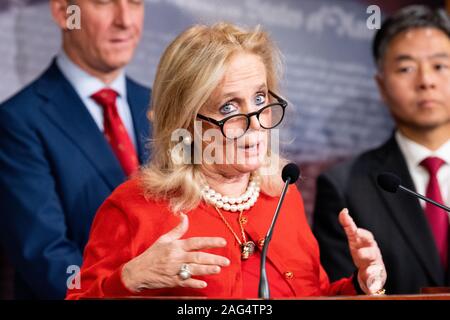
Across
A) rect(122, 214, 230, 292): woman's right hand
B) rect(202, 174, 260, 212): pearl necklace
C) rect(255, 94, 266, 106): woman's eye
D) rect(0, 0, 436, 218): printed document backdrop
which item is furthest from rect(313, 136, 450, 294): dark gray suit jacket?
rect(122, 214, 230, 292): woman's right hand

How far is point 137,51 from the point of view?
351cm

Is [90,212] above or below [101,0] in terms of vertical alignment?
below

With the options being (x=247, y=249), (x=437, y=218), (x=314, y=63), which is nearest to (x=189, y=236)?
(x=247, y=249)

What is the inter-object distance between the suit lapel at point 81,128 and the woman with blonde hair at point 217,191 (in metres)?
0.62

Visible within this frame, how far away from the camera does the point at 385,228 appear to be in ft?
10.3

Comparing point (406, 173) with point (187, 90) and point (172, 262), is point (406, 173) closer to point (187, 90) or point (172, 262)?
point (187, 90)

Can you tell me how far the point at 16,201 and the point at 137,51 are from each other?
90 centimetres

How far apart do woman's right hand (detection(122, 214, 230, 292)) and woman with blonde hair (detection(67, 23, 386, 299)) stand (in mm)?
61

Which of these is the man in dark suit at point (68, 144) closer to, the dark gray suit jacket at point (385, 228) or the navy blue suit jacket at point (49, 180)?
the navy blue suit jacket at point (49, 180)

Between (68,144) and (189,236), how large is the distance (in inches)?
36.5

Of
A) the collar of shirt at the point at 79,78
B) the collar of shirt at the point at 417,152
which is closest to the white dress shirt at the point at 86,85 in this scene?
the collar of shirt at the point at 79,78

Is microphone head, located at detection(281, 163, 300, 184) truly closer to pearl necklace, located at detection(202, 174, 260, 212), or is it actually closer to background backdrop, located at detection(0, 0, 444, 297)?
pearl necklace, located at detection(202, 174, 260, 212)
